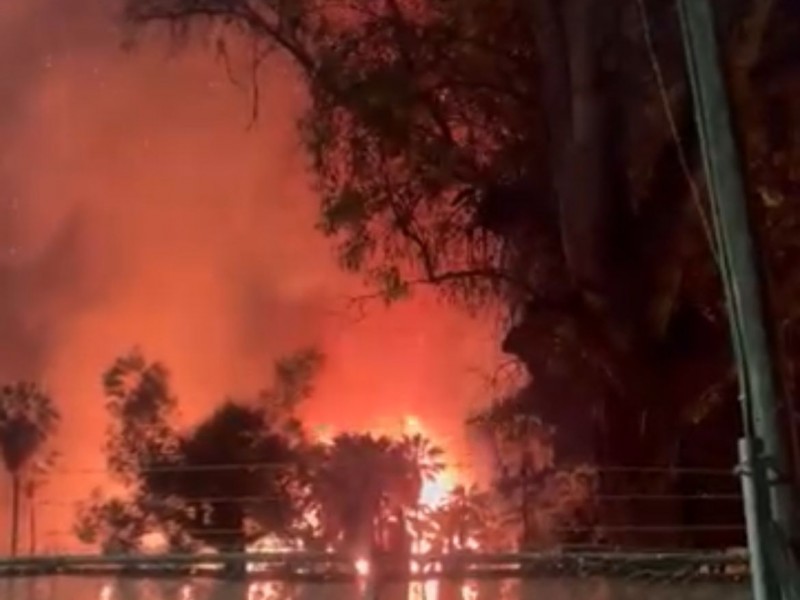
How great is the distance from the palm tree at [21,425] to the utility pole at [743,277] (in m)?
2.28

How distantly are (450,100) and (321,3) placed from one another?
0.42 m

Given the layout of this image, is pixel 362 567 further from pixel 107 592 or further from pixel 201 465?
pixel 201 465

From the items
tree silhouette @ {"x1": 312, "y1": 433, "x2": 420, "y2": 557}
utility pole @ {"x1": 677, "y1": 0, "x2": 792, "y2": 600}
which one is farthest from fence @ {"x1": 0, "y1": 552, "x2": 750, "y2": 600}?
utility pole @ {"x1": 677, "y1": 0, "x2": 792, "y2": 600}

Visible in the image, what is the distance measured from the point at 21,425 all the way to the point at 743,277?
8.14 feet

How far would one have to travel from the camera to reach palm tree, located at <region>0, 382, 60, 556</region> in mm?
3428

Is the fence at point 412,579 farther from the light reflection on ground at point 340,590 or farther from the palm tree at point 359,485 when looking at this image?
the palm tree at point 359,485

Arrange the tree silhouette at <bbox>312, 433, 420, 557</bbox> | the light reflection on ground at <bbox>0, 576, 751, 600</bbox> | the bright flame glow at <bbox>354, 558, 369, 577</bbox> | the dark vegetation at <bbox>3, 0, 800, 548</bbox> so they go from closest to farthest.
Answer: the light reflection on ground at <bbox>0, 576, 751, 600</bbox>, the bright flame glow at <bbox>354, 558, 369, 577</bbox>, the tree silhouette at <bbox>312, 433, 420, 557</bbox>, the dark vegetation at <bbox>3, 0, 800, 548</bbox>

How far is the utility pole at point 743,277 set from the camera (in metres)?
1.53

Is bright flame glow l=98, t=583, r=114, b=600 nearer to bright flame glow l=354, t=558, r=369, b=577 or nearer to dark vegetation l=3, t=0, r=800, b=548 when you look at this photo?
dark vegetation l=3, t=0, r=800, b=548

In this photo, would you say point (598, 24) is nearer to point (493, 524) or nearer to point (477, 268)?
point (477, 268)

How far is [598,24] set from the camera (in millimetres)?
3145

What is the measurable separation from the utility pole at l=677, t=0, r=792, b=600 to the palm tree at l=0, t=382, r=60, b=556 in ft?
7.49

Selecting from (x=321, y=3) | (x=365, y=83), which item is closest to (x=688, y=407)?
(x=365, y=83)

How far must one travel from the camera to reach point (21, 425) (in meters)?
3.55
